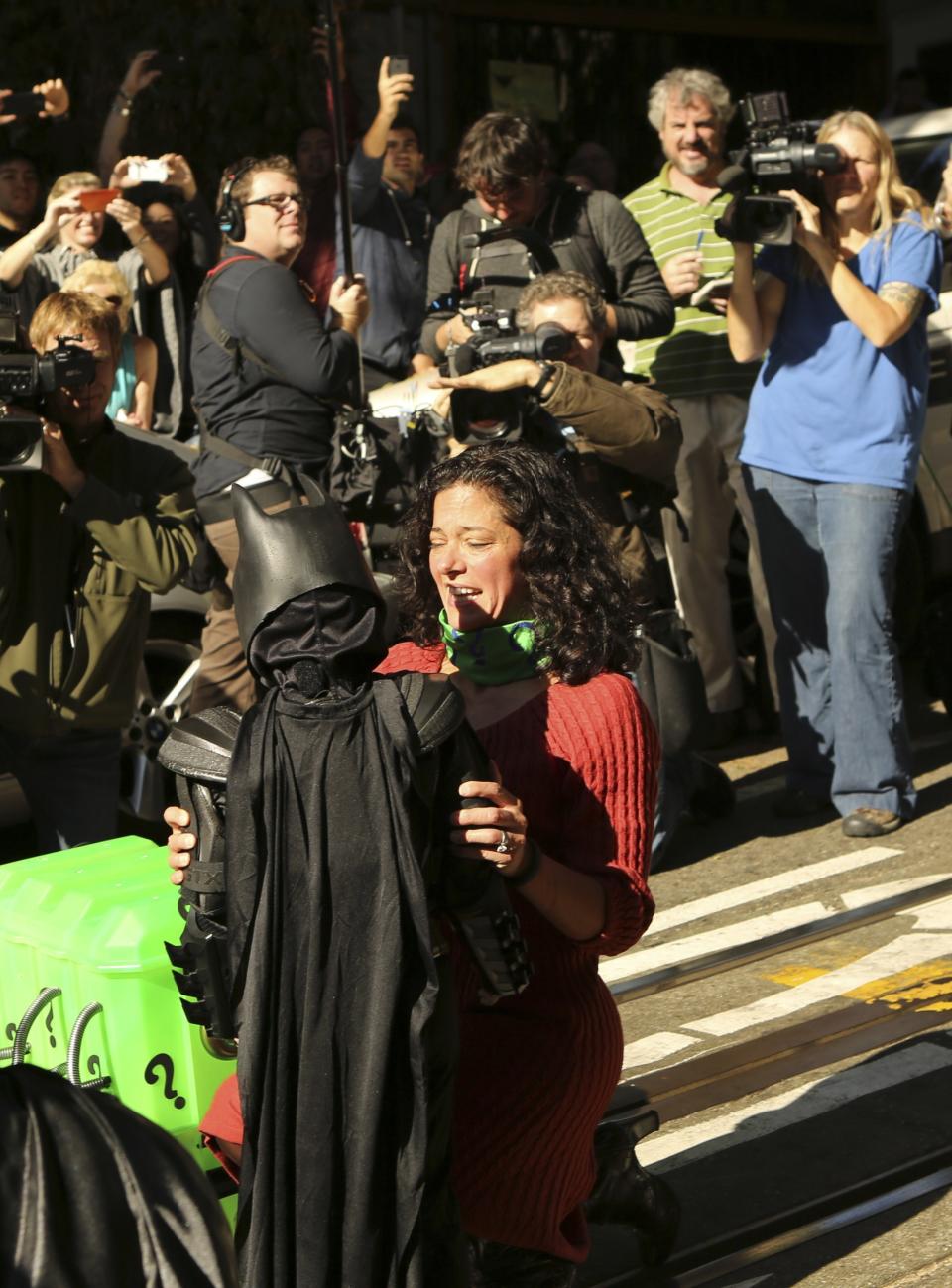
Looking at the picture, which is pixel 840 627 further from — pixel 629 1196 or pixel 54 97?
pixel 54 97

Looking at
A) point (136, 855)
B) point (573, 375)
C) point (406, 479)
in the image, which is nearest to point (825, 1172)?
point (136, 855)

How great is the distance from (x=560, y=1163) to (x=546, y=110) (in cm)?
1131

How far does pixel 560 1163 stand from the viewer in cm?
320

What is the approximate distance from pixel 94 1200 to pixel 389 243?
7.84 m

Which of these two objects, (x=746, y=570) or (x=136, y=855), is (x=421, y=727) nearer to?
(x=136, y=855)

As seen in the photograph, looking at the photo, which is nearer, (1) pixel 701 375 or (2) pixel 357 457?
(2) pixel 357 457

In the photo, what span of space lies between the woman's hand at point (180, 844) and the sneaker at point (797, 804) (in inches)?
171

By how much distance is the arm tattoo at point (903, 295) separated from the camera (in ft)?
21.6

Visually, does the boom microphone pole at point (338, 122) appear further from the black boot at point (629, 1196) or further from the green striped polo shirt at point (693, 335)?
the black boot at point (629, 1196)

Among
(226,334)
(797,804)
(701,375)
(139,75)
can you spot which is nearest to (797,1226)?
(797,804)

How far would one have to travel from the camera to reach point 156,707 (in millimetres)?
7121

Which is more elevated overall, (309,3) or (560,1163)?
(309,3)

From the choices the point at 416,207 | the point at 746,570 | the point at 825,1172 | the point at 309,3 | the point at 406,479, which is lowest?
the point at 825,1172

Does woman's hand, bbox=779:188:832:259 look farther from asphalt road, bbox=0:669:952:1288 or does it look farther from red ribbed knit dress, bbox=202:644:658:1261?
red ribbed knit dress, bbox=202:644:658:1261
